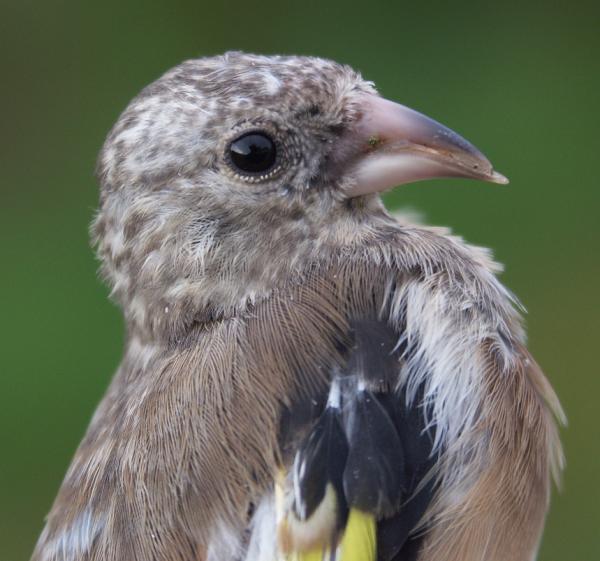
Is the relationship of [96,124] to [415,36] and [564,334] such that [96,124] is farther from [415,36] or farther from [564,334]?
[564,334]

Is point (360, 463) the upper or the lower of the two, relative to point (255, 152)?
lower

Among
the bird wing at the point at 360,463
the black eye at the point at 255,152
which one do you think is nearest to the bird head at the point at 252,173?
the black eye at the point at 255,152

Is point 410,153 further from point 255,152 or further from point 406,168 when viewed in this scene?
point 255,152

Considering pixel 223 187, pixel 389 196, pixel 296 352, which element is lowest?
pixel 389 196

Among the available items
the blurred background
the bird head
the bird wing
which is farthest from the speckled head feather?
the blurred background

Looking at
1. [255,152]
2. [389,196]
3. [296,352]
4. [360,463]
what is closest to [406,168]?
[255,152]

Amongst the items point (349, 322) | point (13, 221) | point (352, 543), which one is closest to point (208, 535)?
point (352, 543)

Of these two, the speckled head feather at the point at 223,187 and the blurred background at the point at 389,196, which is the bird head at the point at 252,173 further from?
the blurred background at the point at 389,196
